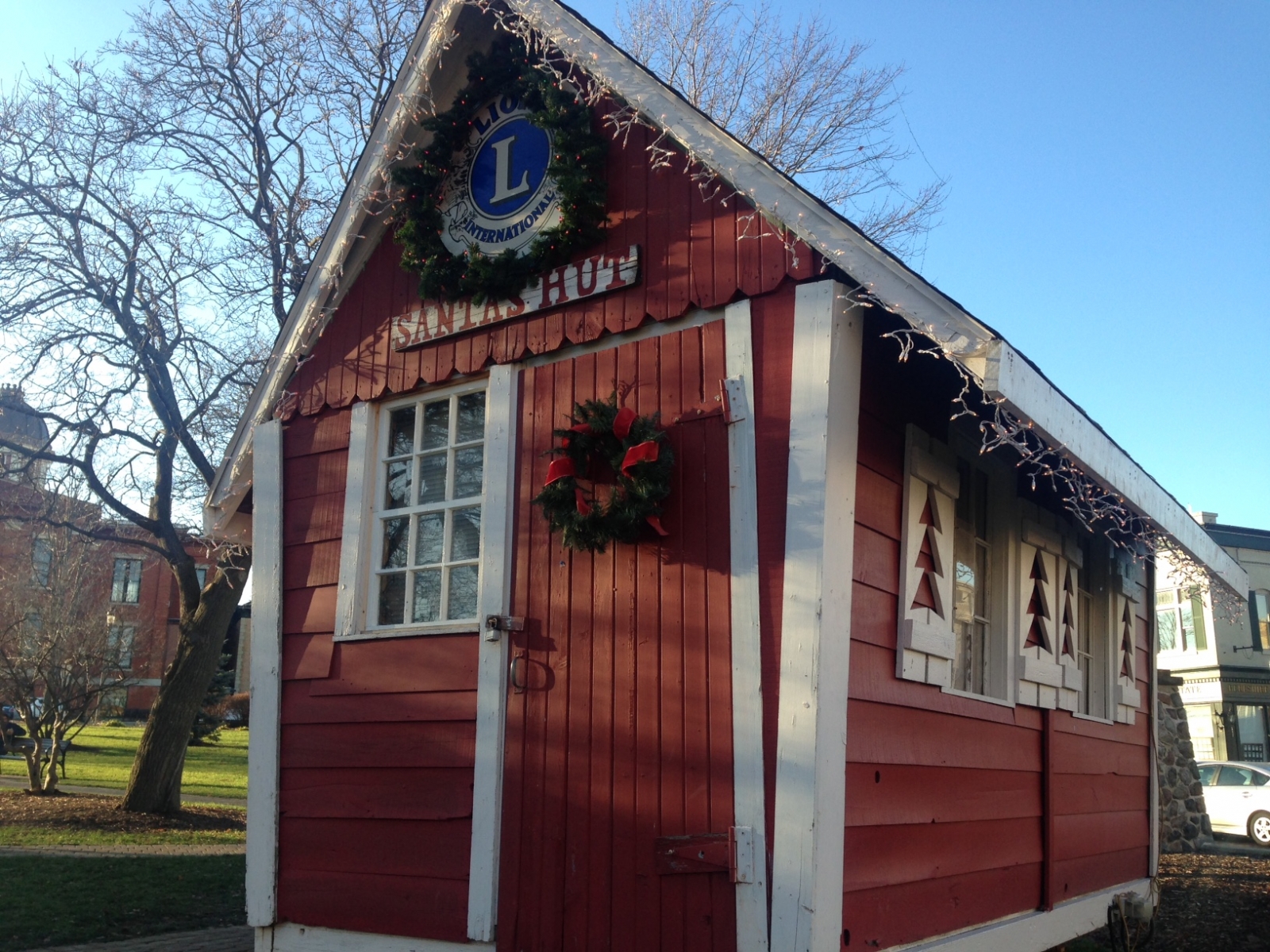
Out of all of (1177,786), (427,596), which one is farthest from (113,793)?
(1177,786)

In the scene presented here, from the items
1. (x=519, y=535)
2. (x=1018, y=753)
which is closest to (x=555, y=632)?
(x=519, y=535)

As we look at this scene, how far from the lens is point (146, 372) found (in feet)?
48.4

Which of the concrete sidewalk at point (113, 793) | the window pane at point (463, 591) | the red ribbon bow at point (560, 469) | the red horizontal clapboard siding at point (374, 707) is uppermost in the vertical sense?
the red ribbon bow at point (560, 469)

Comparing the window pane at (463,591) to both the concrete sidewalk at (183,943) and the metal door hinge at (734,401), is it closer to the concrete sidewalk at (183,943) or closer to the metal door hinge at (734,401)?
the metal door hinge at (734,401)

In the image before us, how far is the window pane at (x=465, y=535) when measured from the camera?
6.05 meters

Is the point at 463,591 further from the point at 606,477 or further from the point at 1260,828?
the point at 1260,828

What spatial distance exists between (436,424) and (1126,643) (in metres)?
5.65

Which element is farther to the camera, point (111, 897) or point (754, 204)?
point (111, 897)

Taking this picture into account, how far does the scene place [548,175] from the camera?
6.03 metres

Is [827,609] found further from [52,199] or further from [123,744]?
[123,744]

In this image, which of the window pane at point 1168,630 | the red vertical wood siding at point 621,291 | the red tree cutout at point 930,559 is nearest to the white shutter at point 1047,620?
the red tree cutout at point 930,559

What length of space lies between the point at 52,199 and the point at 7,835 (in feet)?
25.4

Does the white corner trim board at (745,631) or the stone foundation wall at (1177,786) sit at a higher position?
the white corner trim board at (745,631)

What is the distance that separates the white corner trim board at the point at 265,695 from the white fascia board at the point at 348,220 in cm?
41
